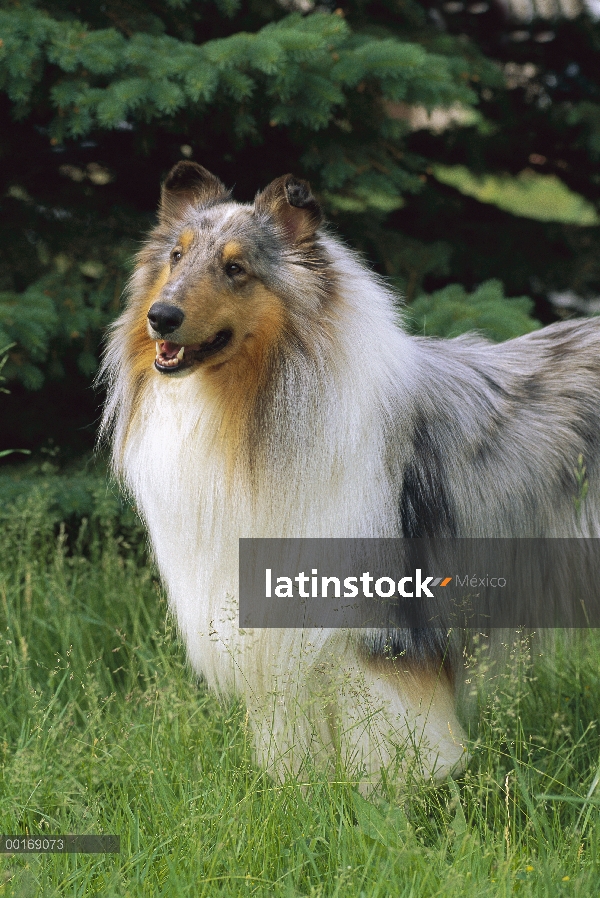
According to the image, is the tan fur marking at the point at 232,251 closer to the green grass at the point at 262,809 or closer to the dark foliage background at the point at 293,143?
the green grass at the point at 262,809

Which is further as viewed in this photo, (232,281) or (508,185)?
(508,185)

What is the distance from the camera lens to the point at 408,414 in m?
3.11

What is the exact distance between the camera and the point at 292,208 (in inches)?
124

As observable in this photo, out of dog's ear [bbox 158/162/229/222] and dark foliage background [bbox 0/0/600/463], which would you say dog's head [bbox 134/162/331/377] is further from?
dark foliage background [bbox 0/0/600/463]

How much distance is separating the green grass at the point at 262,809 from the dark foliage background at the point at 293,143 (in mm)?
1798

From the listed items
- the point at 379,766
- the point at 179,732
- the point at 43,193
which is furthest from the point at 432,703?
the point at 43,193

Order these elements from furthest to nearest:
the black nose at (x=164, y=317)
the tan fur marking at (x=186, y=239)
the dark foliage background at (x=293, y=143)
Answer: the dark foliage background at (x=293, y=143), the tan fur marking at (x=186, y=239), the black nose at (x=164, y=317)

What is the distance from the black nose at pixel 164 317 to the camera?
2.84 metres

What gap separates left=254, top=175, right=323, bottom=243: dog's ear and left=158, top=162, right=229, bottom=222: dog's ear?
296mm

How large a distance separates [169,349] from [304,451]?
0.54 metres

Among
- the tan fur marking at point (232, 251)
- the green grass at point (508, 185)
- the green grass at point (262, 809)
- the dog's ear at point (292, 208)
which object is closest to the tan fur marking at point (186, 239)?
the tan fur marking at point (232, 251)

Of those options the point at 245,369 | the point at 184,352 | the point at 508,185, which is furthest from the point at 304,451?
the point at 508,185

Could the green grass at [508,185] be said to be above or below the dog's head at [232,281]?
above

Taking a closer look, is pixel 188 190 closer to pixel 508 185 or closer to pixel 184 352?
pixel 184 352
